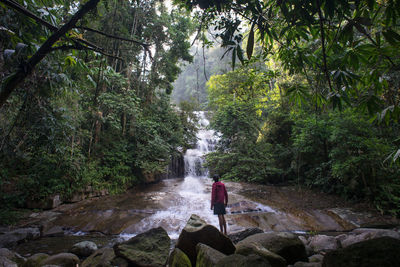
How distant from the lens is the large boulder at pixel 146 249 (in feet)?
11.4

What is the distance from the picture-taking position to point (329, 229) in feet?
19.2

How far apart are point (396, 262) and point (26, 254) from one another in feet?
21.5

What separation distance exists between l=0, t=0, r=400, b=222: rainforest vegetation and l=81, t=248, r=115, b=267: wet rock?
2558 millimetres

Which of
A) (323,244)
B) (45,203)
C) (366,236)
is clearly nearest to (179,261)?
(323,244)

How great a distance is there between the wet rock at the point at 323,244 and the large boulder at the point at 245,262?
2919mm

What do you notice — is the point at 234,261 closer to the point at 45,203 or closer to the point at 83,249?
the point at 83,249

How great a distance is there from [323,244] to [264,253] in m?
2.54

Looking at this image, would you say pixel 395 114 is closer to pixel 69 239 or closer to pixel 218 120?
pixel 69 239

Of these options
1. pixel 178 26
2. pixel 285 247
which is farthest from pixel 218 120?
pixel 178 26

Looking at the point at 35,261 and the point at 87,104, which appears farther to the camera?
the point at 87,104

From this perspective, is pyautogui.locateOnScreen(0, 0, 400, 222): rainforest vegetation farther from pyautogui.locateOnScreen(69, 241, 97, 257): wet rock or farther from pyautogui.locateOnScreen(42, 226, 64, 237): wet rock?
pyautogui.locateOnScreen(69, 241, 97, 257): wet rock

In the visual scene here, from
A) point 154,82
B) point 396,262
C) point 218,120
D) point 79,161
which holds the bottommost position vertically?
point 396,262

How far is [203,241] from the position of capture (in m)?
3.56

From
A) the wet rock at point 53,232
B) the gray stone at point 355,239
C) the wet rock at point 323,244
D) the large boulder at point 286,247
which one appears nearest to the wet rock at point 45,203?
the wet rock at point 53,232
